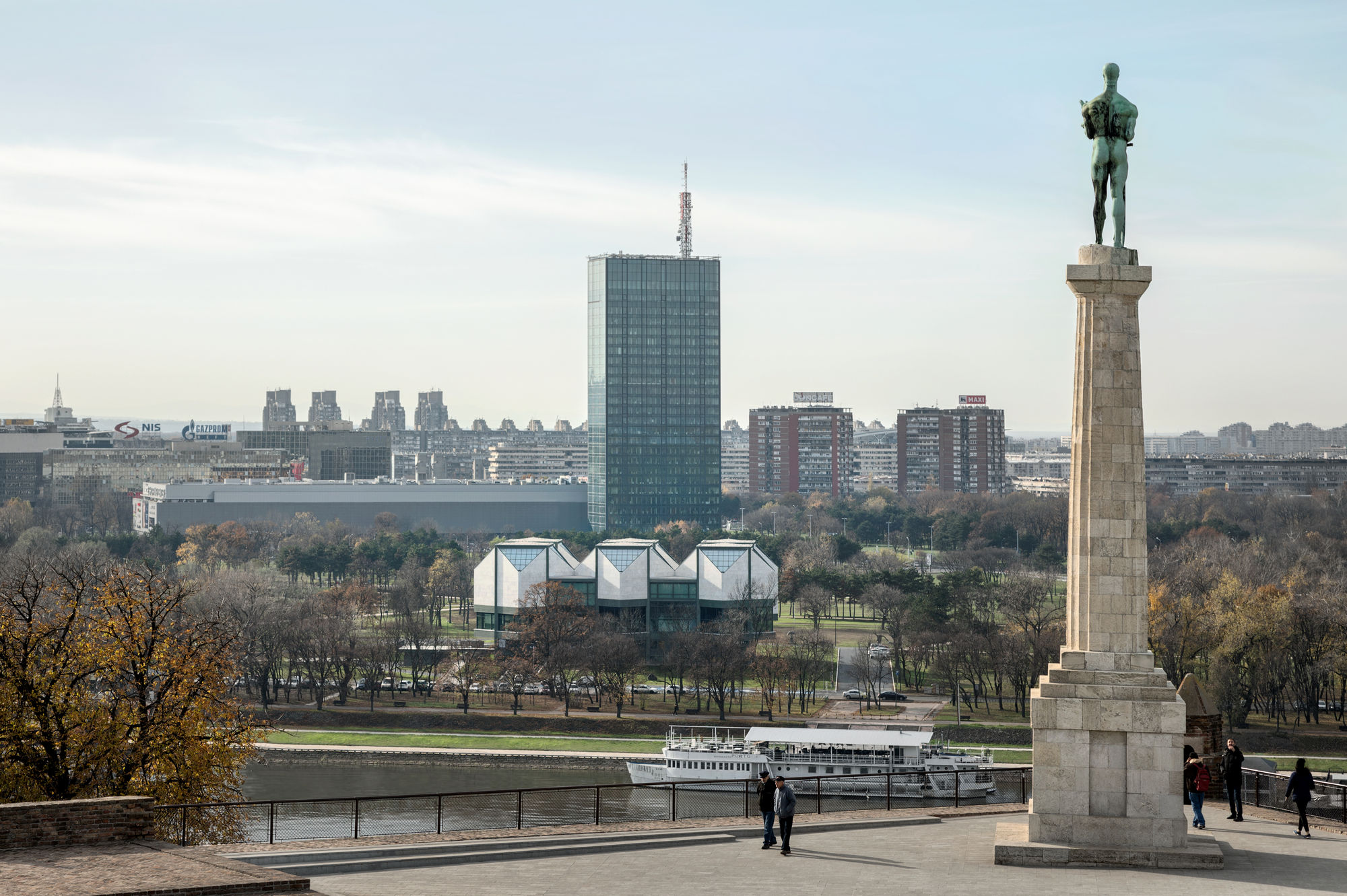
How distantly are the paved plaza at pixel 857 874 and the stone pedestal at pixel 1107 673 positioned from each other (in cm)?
89

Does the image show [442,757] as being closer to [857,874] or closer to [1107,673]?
[857,874]

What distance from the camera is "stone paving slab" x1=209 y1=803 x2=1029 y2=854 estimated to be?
26.2 m

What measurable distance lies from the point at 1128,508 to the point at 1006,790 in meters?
40.3

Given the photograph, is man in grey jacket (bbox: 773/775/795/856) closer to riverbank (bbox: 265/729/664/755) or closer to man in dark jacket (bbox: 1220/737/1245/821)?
man in dark jacket (bbox: 1220/737/1245/821)

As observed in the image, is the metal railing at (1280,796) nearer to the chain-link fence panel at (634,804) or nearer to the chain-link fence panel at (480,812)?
the chain-link fence panel at (634,804)

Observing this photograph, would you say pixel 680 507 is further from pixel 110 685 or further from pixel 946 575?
pixel 110 685

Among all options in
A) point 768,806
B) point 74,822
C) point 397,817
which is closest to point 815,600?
point 397,817

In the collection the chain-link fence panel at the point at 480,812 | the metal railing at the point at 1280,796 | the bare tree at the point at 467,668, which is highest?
the metal railing at the point at 1280,796

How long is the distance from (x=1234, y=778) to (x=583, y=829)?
12.9 meters

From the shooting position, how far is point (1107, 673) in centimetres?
2564

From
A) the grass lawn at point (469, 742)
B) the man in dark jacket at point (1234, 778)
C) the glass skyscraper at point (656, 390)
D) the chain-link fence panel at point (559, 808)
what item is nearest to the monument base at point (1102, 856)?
the man in dark jacket at point (1234, 778)

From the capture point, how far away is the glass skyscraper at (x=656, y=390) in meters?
194

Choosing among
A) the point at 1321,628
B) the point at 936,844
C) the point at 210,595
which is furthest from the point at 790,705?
the point at 936,844

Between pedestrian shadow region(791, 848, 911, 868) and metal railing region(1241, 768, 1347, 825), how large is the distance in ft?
28.0
